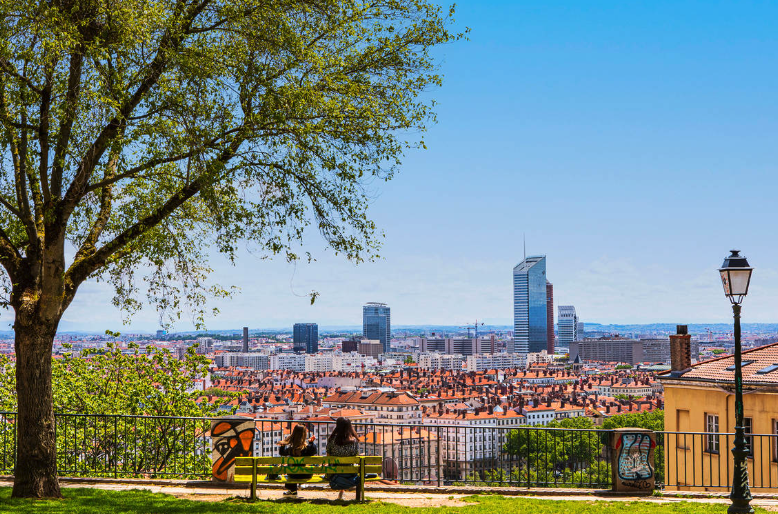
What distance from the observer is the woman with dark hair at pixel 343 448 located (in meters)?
11.9

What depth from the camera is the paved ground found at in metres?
12.0

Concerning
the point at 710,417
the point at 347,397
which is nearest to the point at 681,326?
the point at 710,417

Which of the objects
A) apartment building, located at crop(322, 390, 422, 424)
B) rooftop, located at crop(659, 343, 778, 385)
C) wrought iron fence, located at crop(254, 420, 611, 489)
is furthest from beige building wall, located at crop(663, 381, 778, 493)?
apartment building, located at crop(322, 390, 422, 424)

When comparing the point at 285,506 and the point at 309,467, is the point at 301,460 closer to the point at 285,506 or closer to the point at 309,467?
the point at 309,467

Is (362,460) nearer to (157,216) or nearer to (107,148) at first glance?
(157,216)

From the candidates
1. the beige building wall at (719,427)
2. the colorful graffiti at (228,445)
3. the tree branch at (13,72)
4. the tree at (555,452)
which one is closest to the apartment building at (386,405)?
the tree at (555,452)

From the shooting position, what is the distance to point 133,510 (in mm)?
10461

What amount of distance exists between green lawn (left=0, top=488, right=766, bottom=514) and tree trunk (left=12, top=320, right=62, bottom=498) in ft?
1.15

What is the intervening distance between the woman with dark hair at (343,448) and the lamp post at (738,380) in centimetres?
552

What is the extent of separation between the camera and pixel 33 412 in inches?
460

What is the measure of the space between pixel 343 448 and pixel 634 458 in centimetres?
490

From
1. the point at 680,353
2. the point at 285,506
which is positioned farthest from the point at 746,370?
the point at 285,506

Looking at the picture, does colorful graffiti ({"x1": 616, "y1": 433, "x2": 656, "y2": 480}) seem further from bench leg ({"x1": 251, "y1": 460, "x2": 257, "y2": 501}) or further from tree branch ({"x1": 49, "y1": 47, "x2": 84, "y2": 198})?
tree branch ({"x1": 49, "y1": 47, "x2": 84, "y2": 198})

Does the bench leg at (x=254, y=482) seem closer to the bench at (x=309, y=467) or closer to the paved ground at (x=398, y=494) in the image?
the bench at (x=309, y=467)
